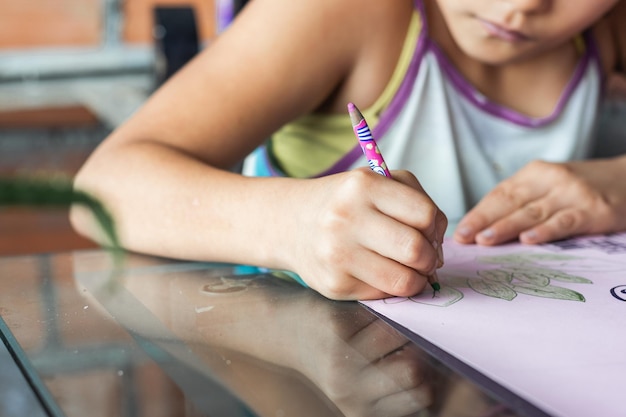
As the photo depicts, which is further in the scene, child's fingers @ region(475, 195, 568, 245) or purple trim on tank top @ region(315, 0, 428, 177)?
purple trim on tank top @ region(315, 0, 428, 177)

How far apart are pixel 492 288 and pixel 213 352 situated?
0.66 ft

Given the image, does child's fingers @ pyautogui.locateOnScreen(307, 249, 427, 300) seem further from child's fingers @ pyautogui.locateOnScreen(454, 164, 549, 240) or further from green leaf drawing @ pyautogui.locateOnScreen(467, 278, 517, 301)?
child's fingers @ pyautogui.locateOnScreen(454, 164, 549, 240)

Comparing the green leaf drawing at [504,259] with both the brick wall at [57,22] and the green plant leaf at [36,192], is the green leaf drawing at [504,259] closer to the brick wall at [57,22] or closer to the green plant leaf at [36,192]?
the green plant leaf at [36,192]

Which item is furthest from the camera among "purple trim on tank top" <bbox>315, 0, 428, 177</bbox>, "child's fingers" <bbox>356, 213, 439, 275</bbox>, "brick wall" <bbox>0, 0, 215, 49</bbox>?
"brick wall" <bbox>0, 0, 215, 49</bbox>

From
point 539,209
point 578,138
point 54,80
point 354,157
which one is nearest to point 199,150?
point 354,157

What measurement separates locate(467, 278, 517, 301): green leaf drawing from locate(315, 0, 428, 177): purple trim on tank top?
30cm

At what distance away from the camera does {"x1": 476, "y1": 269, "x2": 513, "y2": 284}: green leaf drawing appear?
562 millimetres

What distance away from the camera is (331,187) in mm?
539

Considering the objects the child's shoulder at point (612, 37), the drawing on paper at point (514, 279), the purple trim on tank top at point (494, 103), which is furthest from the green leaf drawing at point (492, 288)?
the child's shoulder at point (612, 37)

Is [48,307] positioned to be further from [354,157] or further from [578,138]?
[578,138]

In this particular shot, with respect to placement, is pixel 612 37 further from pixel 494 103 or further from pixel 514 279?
pixel 514 279

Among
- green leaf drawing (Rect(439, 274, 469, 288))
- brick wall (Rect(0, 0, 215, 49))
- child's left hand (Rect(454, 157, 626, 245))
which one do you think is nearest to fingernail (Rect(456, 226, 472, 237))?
child's left hand (Rect(454, 157, 626, 245))

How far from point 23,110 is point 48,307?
141 centimetres

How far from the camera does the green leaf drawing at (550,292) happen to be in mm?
522
